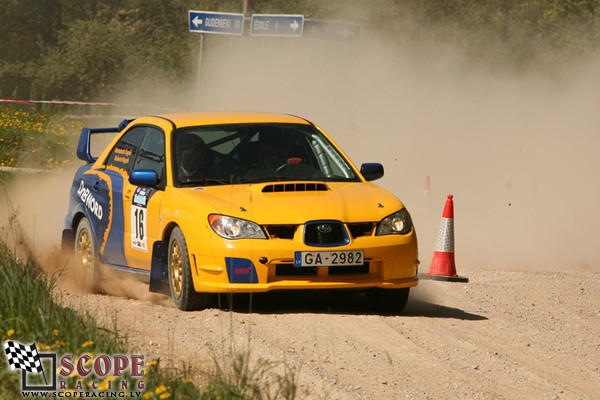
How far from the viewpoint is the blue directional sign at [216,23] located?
29.4 meters

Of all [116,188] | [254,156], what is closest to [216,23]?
[116,188]

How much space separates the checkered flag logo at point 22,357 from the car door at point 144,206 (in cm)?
266

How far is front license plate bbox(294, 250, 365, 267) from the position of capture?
25.6ft

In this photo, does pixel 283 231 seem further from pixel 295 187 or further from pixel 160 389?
pixel 160 389

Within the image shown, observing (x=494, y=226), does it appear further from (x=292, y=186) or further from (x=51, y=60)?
(x=51, y=60)

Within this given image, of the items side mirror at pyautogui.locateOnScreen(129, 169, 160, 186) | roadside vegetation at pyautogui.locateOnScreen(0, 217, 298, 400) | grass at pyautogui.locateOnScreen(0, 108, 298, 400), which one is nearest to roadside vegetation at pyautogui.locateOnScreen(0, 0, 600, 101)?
side mirror at pyautogui.locateOnScreen(129, 169, 160, 186)

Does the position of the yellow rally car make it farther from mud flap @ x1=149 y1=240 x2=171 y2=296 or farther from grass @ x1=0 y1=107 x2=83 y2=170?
grass @ x1=0 y1=107 x2=83 y2=170

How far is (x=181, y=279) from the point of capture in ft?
26.7

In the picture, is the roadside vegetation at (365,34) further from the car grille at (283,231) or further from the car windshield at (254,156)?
the car grille at (283,231)

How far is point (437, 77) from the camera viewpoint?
1695 inches

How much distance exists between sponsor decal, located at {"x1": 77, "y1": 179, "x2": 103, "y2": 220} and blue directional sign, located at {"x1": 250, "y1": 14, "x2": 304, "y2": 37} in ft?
64.1

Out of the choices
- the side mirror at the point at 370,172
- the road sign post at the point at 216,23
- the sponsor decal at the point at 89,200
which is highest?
the road sign post at the point at 216,23

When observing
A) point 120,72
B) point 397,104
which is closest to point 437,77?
point 397,104

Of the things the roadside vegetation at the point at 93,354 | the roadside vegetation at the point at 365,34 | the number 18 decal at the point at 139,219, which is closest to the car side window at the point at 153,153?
the number 18 decal at the point at 139,219
